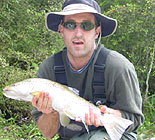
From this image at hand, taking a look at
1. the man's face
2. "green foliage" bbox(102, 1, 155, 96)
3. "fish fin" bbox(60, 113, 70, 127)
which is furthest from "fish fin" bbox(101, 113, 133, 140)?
"green foliage" bbox(102, 1, 155, 96)

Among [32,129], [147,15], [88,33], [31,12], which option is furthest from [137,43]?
[88,33]

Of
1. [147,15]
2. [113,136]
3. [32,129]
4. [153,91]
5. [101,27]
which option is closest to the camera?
[113,136]

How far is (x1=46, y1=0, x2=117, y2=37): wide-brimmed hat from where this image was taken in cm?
293

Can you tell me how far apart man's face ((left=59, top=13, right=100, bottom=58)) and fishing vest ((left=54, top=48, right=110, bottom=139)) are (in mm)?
161

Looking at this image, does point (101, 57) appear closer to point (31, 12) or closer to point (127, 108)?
point (127, 108)

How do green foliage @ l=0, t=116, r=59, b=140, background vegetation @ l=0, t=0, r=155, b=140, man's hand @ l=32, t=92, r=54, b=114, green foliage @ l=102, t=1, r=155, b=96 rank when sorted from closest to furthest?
man's hand @ l=32, t=92, r=54, b=114, green foliage @ l=0, t=116, r=59, b=140, background vegetation @ l=0, t=0, r=155, b=140, green foliage @ l=102, t=1, r=155, b=96

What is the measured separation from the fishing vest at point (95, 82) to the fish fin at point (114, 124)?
0.28m

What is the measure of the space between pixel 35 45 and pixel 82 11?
4234 mm

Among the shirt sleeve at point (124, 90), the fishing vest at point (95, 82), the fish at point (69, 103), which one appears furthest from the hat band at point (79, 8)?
the fish at point (69, 103)

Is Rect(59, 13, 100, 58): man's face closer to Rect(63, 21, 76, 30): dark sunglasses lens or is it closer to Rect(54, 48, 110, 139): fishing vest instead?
Rect(63, 21, 76, 30): dark sunglasses lens

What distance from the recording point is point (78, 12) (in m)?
2.83

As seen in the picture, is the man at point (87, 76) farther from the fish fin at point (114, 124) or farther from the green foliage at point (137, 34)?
the green foliage at point (137, 34)

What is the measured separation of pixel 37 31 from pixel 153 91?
4355 millimetres

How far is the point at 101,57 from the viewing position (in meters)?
2.94
